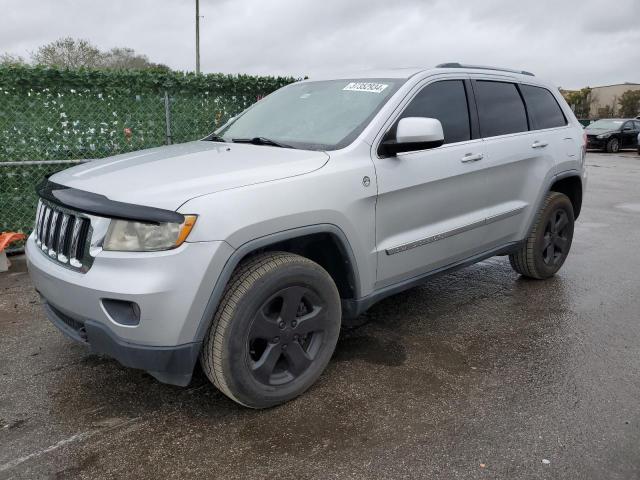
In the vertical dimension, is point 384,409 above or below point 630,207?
below

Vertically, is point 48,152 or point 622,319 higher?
point 48,152

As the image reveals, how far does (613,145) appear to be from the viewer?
2266 centimetres

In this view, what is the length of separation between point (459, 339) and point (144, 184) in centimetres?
239

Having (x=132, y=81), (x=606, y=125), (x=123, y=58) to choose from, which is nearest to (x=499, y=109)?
(x=132, y=81)

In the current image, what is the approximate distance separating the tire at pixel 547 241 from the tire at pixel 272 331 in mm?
2409

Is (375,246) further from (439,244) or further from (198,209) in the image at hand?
(198,209)

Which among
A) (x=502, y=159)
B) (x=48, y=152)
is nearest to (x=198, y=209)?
(x=502, y=159)

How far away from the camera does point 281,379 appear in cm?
287

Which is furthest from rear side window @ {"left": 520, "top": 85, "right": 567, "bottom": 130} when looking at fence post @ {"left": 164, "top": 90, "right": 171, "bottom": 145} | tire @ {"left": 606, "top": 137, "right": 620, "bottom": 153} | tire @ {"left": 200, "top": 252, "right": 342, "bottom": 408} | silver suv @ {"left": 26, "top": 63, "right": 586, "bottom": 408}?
tire @ {"left": 606, "top": 137, "right": 620, "bottom": 153}

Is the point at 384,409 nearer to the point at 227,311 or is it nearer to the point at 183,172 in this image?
the point at 227,311

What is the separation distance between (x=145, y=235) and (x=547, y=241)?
3.76 meters

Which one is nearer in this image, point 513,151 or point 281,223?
point 281,223

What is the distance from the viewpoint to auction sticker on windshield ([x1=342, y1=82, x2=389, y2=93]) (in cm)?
348

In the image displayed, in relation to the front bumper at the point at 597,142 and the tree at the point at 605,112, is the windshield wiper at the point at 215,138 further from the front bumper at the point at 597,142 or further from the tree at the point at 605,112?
the tree at the point at 605,112
